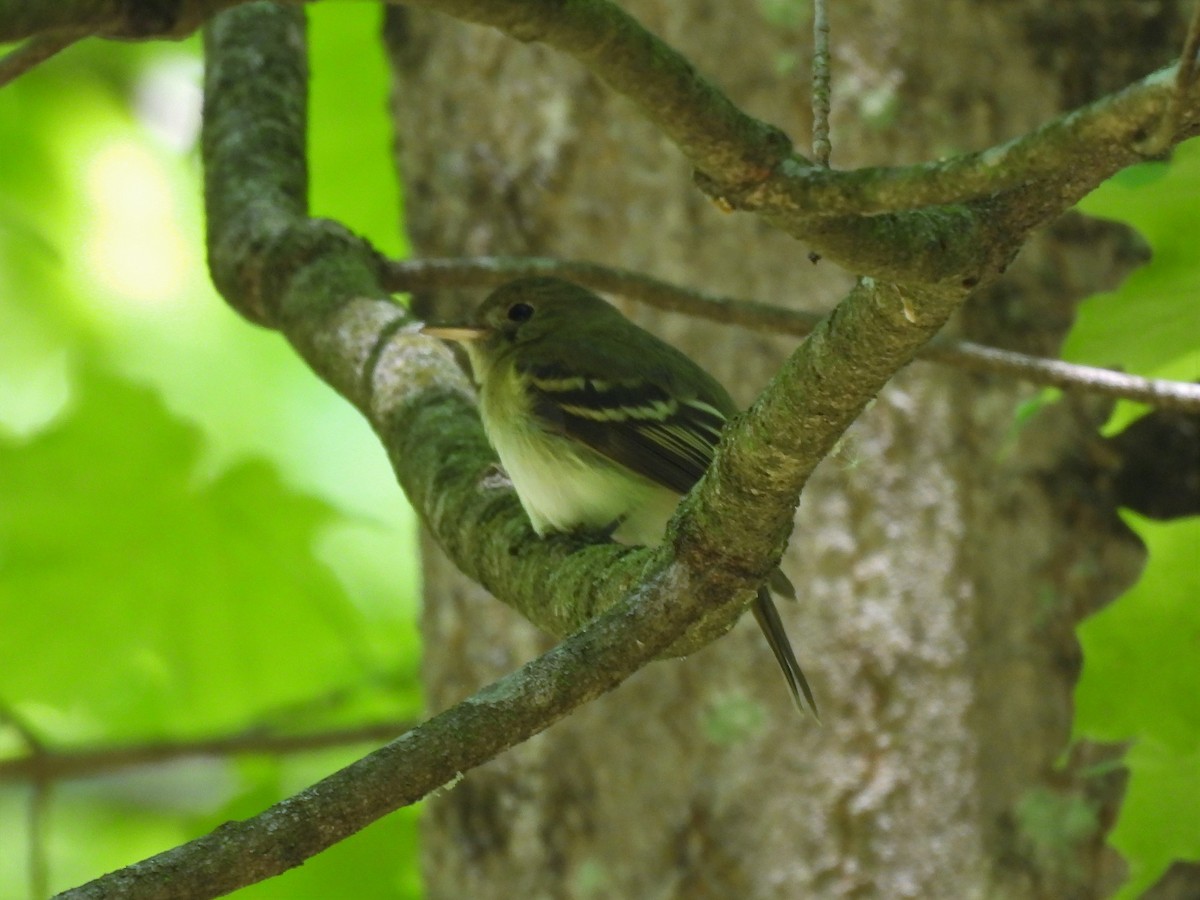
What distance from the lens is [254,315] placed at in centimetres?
315

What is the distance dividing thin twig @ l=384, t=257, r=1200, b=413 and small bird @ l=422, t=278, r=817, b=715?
27cm

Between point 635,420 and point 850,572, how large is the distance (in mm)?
641

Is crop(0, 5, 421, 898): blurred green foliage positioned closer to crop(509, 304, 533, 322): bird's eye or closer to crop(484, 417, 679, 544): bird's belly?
crop(509, 304, 533, 322): bird's eye

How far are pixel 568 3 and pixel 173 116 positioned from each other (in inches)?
215

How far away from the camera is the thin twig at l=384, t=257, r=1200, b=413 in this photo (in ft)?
8.30

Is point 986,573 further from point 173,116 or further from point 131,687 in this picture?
point 173,116

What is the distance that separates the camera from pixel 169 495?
4.21 meters

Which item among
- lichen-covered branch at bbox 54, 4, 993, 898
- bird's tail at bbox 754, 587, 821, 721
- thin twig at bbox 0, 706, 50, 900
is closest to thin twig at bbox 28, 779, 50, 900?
thin twig at bbox 0, 706, 50, 900

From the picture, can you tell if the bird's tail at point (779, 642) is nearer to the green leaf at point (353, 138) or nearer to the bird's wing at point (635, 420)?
the bird's wing at point (635, 420)

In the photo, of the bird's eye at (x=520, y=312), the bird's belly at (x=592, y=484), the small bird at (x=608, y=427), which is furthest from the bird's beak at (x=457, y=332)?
the bird's belly at (x=592, y=484)

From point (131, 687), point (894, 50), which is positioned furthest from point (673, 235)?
point (131, 687)

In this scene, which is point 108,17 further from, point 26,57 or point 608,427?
point 608,427

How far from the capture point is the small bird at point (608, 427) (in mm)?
3127

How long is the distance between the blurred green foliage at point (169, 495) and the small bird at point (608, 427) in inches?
29.9
